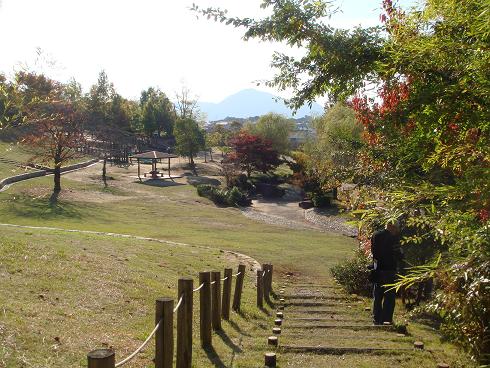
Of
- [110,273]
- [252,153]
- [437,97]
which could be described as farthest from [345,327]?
[252,153]

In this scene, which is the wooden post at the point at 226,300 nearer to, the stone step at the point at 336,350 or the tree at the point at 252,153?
the stone step at the point at 336,350

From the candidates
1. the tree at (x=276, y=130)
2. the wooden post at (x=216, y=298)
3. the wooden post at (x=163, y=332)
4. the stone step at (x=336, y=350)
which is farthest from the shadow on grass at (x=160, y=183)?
the wooden post at (x=163, y=332)

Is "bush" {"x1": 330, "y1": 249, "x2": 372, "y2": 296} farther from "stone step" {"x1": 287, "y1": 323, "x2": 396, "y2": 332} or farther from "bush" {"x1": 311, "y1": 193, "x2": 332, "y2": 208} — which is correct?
"bush" {"x1": 311, "y1": 193, "x2": 332, "y2": 208}

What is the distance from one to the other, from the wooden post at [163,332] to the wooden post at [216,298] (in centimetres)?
270

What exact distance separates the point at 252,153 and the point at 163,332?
45693 millimetres

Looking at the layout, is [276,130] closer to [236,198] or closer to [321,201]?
[236,198]

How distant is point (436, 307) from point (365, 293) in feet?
35.7

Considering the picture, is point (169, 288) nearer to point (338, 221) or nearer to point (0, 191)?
point (0, 191)

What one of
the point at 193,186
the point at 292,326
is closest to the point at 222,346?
the point at 292,326

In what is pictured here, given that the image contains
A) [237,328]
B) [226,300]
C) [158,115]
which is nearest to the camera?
[237,328]

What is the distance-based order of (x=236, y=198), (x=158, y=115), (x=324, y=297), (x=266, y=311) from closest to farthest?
(x=266, y=311) → (x=324, y=297) → (x=236, y=198) → (x=158, y=115)

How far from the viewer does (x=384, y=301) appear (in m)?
8.72

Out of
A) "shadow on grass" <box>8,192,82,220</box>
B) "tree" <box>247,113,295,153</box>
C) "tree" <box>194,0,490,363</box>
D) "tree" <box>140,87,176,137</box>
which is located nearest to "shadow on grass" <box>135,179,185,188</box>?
"shadow on grass" <box>8,192,82,220</box>

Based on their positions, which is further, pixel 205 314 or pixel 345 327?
pixel 345 327
